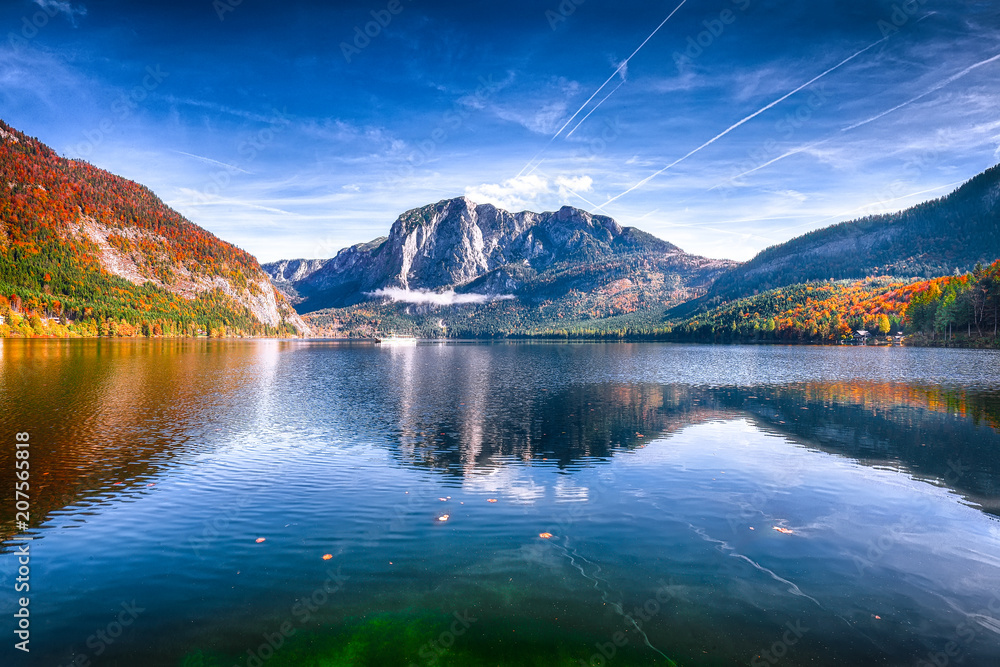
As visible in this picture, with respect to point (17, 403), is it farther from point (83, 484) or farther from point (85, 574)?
point (85, 574)

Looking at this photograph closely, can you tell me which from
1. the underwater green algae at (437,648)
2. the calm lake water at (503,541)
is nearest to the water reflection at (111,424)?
the calm lake water at (503,541)

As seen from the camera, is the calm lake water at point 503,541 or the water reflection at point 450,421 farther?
the water reflection at point 450,421

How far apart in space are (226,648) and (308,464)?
14.5 meters

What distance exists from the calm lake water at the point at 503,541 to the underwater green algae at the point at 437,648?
0.05 metres

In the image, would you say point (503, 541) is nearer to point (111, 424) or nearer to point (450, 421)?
point (450, 421)

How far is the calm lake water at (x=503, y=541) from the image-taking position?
9.44 metres

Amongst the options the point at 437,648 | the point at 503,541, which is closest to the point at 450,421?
the point at 503,541

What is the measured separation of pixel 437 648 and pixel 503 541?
16.7ft

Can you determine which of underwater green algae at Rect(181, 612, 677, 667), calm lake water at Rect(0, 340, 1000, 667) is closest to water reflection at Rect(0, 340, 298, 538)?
calm lake water at Rect(0, 340, 1000, 667)

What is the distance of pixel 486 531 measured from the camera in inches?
591

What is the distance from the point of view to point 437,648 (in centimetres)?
929

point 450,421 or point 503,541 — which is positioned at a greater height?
point 503,541

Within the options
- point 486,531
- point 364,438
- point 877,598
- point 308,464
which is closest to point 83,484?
point 308,464

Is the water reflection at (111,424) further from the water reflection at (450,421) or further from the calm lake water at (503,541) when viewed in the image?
the calm lake water at (503,541)
